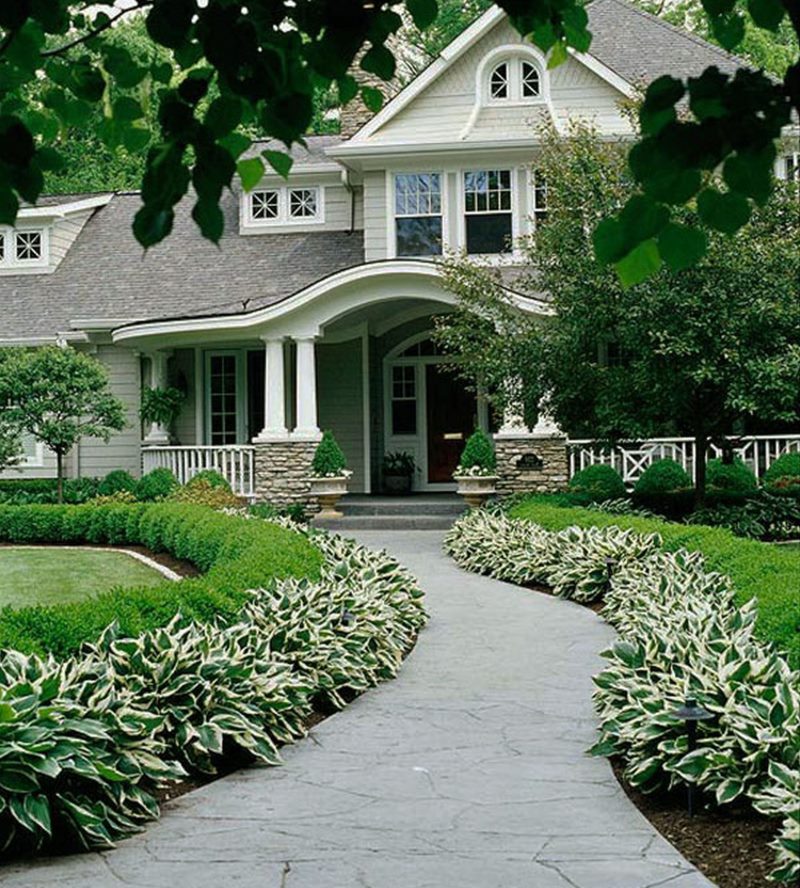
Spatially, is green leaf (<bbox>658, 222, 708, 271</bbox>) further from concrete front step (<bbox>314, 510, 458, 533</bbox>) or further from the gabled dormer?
the gabled dormer

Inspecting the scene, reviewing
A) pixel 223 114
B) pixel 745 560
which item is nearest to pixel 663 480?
pixel 745 560

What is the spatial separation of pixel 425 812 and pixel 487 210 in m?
16.8

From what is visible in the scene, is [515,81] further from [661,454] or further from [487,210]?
[661,454]

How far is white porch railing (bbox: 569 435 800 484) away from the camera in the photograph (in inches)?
766

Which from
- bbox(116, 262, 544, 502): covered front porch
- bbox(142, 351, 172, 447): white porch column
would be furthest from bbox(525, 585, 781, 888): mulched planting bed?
bbox(142, 351, 172, 447): white porch column

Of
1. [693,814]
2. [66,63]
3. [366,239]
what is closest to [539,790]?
[693,814]

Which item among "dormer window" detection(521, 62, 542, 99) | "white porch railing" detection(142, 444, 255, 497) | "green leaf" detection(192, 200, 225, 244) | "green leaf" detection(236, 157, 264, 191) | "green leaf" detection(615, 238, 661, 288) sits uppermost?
"dormer window" detection(521, 62, 542, 99)

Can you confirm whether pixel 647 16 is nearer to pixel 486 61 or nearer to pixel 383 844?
pixel 486 61

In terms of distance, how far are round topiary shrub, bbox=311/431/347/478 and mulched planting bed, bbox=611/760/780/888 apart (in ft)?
45.5

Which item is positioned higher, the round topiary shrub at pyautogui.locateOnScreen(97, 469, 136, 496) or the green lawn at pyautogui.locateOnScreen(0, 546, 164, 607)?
the round topiary shrub at pyautogui.locateOnScreen(97, 469, 136, 496)

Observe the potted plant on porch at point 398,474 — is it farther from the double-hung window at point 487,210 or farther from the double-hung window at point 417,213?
the double-hung window at point 487,210

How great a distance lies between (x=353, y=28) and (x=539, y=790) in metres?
4.32

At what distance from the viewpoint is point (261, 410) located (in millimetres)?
23312

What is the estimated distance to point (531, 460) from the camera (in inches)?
768
